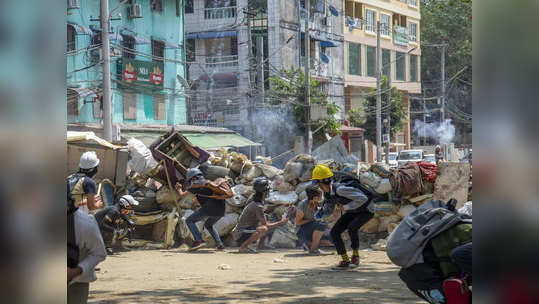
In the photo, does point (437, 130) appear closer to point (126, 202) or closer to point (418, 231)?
point (126, 202)

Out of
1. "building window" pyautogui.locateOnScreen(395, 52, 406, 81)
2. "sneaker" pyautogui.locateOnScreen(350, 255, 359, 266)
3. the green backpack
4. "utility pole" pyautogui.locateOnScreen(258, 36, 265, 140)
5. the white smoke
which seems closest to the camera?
the green backpack

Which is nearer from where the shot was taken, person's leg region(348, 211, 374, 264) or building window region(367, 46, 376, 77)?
person's leg region(348, 211, 374, 264)

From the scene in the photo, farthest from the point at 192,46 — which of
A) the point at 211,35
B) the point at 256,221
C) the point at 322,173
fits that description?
the point at 322,173

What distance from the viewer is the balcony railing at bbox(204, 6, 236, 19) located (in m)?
38.8

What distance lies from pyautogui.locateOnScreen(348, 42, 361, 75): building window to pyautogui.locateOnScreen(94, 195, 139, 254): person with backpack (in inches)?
1478

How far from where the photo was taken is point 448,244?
14.5 ft

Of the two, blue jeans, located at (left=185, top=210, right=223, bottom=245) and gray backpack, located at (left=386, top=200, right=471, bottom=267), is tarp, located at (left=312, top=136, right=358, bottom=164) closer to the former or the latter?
blue jeans, located at (left=185, top=210, right=223, bottom=245)

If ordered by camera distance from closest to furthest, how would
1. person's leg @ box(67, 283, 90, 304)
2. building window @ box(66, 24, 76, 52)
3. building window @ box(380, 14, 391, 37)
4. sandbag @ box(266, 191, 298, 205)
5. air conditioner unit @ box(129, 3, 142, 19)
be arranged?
1. person's leg @ box(67, 283, 90, 304)
2. sandbag @ box(266, 191, 298, 205)
3. building window @ box(66, 24, 76, 52)
4. air conditioner unit @ box(129, 3, 142, 19)
5. building window @ box(380, 14, 391, 37)

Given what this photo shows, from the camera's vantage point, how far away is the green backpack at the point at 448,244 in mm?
4355

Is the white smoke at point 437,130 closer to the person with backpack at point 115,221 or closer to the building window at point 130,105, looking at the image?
the building window at point 130,105

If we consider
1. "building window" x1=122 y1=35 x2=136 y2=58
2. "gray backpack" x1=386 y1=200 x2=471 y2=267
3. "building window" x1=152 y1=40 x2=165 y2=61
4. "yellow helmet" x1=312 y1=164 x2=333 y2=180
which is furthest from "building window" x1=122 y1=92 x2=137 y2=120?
"gray backpack" x1=386 y1=200 x2=471 y2=267

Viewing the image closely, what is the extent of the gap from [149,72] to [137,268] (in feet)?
Answer: 74.8

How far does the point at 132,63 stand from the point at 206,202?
1978 centimetres

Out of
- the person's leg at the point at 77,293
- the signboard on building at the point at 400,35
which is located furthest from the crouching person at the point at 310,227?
the signboard on building at the point at 400,35
